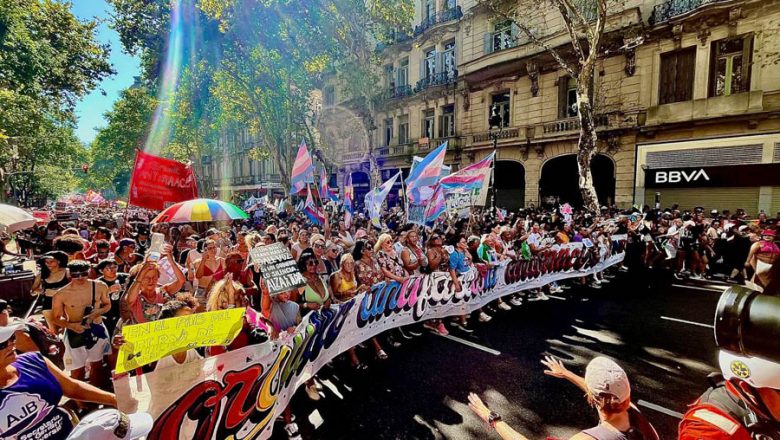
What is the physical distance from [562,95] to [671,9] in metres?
5.51

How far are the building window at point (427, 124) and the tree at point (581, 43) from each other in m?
8.77

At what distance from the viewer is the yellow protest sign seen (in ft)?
7.52

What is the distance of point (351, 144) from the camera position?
1319 inches

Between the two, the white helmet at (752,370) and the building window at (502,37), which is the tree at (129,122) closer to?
the building window at (502,37)

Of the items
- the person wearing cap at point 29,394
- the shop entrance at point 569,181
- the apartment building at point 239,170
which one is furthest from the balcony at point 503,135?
the apartment building at point 239,170

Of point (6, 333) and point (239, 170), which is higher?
point (239, 170)

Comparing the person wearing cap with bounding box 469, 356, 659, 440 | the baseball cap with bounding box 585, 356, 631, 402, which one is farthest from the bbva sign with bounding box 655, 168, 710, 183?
the baseball cap with bounding box 585, 356, 631, 402

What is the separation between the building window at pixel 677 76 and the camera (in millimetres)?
16109

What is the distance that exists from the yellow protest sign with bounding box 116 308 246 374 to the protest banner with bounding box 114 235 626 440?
0.14 m

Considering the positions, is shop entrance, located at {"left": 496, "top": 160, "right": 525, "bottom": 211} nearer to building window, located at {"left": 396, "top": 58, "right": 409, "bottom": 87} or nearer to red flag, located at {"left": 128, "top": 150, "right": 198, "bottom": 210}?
building window, located at {"left": 396, "top": 58, "right": 409, "bottom": 87}

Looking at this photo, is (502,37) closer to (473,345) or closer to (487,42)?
(487,42)

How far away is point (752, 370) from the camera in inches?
55.1

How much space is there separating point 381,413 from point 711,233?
12.0 metres

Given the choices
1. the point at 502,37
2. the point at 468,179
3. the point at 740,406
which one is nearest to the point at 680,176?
the point at 468,179
